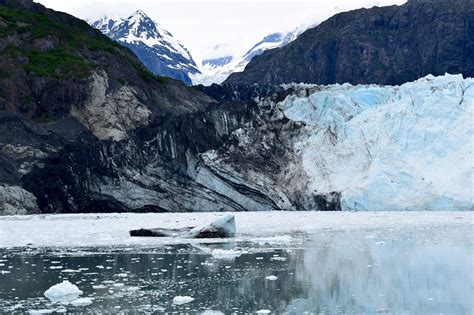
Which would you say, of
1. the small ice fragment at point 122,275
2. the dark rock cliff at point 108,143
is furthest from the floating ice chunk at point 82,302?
the dark rock cliff at point 108,143

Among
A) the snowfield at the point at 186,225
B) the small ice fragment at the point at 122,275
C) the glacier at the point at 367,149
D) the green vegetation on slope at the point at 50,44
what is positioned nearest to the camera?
the small ice fragment at the point at 122,275

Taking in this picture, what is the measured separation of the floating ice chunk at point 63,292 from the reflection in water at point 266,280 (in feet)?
0.61

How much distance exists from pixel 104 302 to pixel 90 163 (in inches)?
1068

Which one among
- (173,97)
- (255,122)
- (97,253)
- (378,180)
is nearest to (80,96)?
(173,97)

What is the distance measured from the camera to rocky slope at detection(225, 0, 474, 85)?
75.6m

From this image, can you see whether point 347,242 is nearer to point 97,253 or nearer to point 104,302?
point 97,253

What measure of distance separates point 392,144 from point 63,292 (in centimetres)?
2769

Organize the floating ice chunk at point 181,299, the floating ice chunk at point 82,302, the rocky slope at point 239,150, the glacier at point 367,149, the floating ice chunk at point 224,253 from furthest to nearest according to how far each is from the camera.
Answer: the rocky slope at point 239,150 → the glacier at point 367,149 → the floating ice chunk at point 224,253 → the floating ice chunk at point 181,299 → the floating ice chunk at point 82,302

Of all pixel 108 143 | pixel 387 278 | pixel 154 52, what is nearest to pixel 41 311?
pixel 387 278

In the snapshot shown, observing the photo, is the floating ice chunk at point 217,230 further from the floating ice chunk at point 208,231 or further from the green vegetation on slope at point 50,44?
the green vegetation on slope at point 50,44

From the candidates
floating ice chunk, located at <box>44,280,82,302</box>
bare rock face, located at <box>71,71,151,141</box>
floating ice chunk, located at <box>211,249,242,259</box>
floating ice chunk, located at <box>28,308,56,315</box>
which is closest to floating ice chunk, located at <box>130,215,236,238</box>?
floating ice chunk, located at <box>211,249,242,259</box>

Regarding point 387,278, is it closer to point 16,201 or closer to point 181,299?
point 181,299

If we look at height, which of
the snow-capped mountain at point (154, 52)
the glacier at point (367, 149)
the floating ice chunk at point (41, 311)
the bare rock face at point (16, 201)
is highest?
the snow-capped mountain at point (154, 52)

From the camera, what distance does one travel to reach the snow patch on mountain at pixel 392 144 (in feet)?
114
